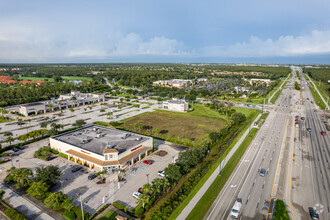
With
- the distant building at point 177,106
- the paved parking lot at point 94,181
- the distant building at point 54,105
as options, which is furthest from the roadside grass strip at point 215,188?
the distant building at point 54,105

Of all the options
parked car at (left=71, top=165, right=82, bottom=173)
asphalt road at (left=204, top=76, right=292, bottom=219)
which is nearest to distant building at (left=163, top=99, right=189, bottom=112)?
asphalt road at (left=204, top=76, right=292, bottom=219)

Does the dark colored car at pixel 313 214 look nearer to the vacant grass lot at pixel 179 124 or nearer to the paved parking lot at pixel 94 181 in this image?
the paved parking lot at pixel 94 181

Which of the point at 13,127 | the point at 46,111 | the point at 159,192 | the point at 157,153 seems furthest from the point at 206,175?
the point at 46,111

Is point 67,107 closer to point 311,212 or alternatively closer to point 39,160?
point 39,160

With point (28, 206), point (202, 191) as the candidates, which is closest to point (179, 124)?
point (202, 191)

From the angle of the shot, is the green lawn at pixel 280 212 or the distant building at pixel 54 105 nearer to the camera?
the green lawn at pixel 280 212

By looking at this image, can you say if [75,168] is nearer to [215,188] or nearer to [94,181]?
[94,181]
